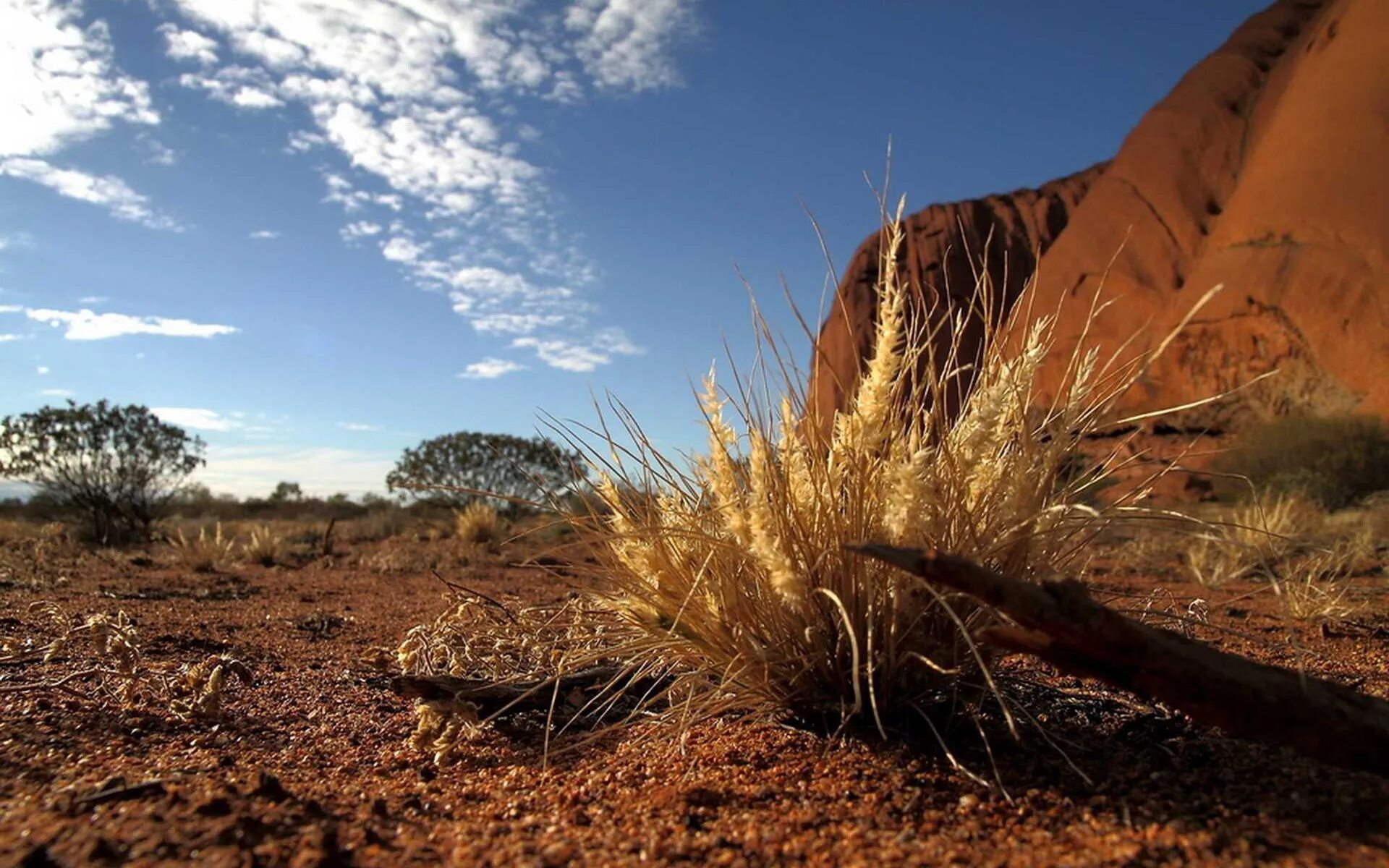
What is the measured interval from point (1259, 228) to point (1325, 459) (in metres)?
7.65

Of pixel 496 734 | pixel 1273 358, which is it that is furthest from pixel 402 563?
pixel 1273 358

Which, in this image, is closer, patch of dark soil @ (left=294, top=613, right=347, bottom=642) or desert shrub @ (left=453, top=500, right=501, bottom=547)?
patch of dark soil @ (left=294, top=613, right=347, bottom=642)

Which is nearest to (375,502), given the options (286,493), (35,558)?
(286,493)

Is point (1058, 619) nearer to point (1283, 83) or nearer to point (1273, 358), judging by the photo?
point (1273, 358)

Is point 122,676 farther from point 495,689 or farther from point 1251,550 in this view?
point 1251,550

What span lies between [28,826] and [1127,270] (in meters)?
24.5

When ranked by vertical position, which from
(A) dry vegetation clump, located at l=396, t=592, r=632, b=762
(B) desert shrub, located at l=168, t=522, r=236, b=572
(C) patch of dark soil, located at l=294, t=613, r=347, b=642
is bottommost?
(C) patch of dark soil, located at l=294, t=613, r=347, b=642

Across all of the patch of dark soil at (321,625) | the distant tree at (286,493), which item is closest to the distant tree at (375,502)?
the distant tree at (286,493)

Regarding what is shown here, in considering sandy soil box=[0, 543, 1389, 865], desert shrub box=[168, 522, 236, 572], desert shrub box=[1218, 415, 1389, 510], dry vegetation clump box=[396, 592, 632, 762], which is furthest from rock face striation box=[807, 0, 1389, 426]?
sandy soil box=[0, 543, 1389, 865]

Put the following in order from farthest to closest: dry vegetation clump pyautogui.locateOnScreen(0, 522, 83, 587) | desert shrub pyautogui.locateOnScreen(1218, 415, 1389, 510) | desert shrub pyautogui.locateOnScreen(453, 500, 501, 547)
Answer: desert shrub pyautogui.locateOnScreen(1218, 415, 1389, 510)
desert shrub pyautogui.locateOnScreen(453, 500, 501, 547)
dry vegetation clump pyautogui.locateOnScreen(0, 522, 83, 587)

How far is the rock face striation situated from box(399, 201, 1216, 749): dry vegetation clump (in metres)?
11.8

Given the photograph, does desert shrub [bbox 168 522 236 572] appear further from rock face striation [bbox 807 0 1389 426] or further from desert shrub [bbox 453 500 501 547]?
rock face striation [bbox 807 0 1389 426]

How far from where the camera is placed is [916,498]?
59.8 inches

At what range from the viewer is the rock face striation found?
16734mm
